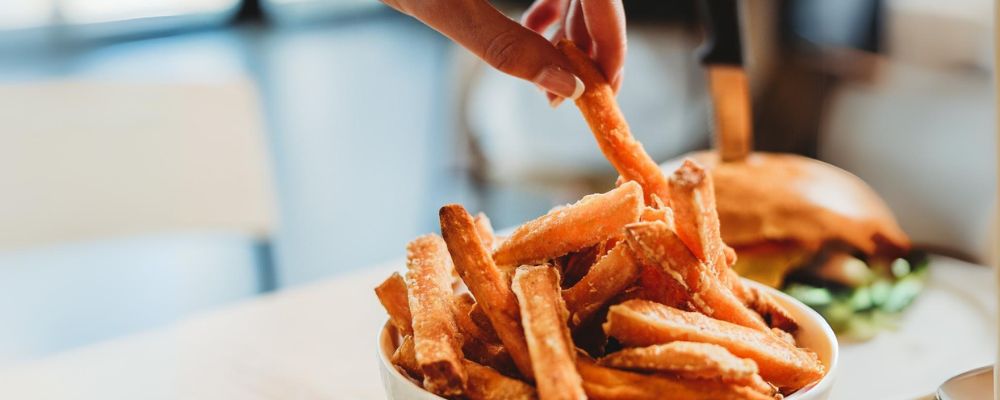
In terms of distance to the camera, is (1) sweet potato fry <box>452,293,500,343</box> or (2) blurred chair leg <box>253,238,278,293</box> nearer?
(1) sweet potato fry <box>452,293,500,343</box>

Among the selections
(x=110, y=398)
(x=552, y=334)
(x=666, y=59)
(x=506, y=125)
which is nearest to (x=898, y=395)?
(x=552, y=334)

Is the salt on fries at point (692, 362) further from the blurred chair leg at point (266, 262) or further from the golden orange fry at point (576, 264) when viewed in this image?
the blurred chair leg at point (266, 262)

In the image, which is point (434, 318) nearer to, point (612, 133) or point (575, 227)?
point (575, 227)

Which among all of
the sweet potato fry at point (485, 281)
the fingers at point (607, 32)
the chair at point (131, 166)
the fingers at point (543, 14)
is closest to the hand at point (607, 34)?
the fingers at point (607, 32)

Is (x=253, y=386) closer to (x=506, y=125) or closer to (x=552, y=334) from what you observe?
(x=552, y=334)

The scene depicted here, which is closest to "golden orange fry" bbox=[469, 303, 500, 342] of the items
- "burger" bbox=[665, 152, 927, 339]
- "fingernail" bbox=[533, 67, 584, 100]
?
"fingernail" bbox=[533, 67, 584, 100]

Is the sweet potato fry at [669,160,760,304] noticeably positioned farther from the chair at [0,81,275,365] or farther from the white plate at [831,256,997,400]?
the chair at [0,81,275,365]
